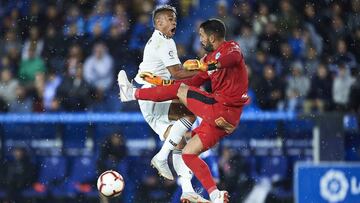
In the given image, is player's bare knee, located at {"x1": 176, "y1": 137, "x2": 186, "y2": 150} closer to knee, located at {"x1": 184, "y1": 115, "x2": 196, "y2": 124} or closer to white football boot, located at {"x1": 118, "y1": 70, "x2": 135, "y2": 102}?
knee, located at {"x1": 184, "y1": 115, "x2": 196, "y2": 124}

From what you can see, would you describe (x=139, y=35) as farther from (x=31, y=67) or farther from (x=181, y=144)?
(x=181, y=144)

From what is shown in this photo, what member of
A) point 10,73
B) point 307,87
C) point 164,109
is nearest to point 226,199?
point 164,109

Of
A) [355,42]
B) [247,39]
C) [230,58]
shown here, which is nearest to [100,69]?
[247,39]

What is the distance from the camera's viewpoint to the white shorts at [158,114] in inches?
501

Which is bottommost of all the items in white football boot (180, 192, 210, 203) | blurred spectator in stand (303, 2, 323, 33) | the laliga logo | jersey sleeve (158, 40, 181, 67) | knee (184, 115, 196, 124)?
the laliga logo

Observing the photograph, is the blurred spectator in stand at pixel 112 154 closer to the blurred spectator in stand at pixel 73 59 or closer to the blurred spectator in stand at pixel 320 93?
the blurred spectator in stand at pixel 73 59

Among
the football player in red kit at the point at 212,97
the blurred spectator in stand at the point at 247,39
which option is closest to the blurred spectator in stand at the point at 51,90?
the blurred spectator in stand at the point at 247,39

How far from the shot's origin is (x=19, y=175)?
1566 cm

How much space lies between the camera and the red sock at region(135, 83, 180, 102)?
1218 centimetres

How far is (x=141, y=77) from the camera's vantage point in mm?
12406

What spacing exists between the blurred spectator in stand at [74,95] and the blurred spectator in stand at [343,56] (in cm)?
387

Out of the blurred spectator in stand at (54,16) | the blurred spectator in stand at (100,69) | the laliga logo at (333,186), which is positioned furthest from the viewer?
the blurred spectator in stand at (54,16)

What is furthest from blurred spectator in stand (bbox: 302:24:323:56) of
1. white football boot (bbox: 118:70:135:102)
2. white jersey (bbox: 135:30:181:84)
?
white football boot (bbox: 118:70:135:102)

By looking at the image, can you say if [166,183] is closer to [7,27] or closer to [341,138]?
[341,138]
